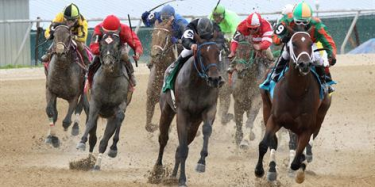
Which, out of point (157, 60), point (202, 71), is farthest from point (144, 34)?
point (202, 71)

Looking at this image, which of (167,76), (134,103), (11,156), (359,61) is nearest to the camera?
(167,76)

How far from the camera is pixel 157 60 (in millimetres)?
15945

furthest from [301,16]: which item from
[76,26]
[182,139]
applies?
[76,26]

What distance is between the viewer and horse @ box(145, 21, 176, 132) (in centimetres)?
1565

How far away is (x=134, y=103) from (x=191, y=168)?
7.00 m

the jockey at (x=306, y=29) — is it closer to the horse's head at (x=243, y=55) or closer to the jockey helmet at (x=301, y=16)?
the jockey helmet at (x=301, y=16)

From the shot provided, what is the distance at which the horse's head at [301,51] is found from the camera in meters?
10.6

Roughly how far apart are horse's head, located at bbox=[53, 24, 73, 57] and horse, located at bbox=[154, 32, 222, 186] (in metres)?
3.10

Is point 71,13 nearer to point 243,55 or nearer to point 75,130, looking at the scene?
point 75,130

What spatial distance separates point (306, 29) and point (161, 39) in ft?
15.0

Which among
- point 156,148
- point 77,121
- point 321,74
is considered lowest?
point 156,148

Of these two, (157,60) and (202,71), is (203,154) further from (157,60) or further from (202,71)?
(157,60)

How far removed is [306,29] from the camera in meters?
11.4

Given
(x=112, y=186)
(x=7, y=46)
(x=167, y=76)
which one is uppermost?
(x=167, y=76)
